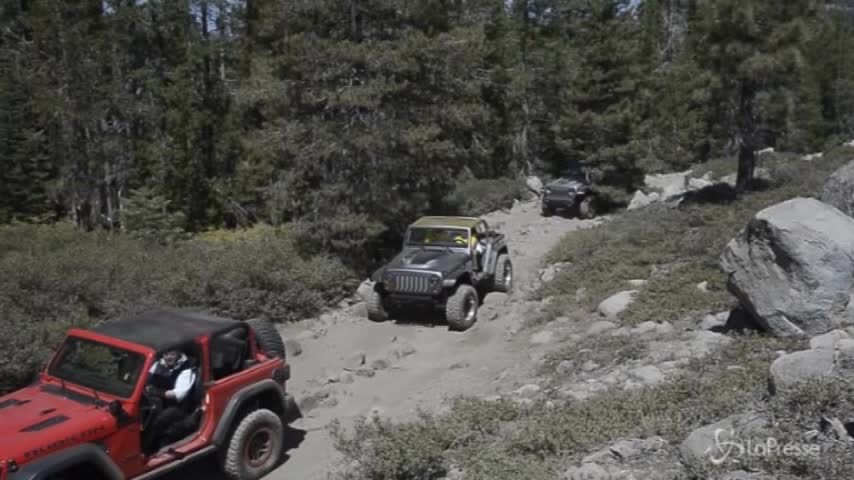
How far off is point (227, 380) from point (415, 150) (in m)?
9.87

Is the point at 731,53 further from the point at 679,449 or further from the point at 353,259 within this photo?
the point at 679,449

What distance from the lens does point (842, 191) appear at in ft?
44.8

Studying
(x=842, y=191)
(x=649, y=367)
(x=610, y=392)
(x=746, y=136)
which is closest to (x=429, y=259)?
(x=649, y=367)

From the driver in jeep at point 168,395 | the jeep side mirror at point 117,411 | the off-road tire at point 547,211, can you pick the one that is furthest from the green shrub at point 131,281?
the off-road tire at point 547,211

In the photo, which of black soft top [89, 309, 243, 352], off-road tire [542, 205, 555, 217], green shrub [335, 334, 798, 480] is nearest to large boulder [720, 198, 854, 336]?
green shrub [335, 334, 798, 480]

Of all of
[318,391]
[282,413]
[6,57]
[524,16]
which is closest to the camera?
[282,413]

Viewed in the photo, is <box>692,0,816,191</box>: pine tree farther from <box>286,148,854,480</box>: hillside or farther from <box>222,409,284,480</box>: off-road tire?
<box>222,409,284,480</box>: off-road tire

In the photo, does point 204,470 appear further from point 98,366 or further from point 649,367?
point 649,367

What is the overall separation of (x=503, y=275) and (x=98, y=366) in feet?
31.2

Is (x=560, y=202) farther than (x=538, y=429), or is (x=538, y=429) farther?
(x=560, y=202)

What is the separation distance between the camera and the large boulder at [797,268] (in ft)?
28.8

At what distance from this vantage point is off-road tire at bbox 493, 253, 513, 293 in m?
15.4

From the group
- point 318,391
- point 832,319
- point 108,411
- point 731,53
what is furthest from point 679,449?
point 731,53

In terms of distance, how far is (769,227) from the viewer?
30.0ft
